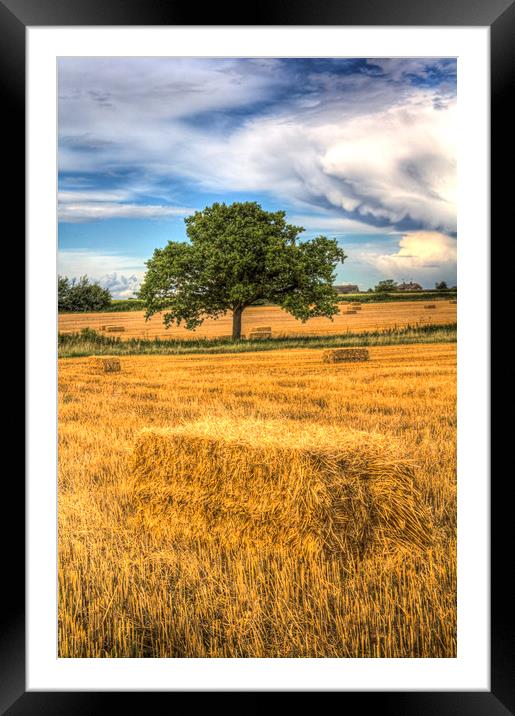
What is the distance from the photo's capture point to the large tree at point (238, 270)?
6793 mm

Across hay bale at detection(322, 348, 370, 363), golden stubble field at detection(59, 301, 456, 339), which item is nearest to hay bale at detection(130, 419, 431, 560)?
golden stubble field at detection(59, 301, 456, 339)

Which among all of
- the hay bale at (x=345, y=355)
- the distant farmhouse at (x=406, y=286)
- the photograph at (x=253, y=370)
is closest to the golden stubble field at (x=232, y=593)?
the photograph at (x=253, y=370)

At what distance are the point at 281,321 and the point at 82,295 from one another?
2997mm

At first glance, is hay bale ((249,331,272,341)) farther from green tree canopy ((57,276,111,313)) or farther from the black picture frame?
the black picture frame

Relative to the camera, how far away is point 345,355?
7961mm

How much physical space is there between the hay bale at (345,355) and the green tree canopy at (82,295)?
3.25m

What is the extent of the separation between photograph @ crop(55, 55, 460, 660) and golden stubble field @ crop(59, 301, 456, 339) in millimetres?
36

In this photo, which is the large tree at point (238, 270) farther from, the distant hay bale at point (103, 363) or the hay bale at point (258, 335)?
the distant hay bale at point (103, 363)

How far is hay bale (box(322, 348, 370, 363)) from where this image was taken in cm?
786

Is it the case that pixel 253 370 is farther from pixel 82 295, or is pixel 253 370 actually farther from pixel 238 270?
pixel 82 295

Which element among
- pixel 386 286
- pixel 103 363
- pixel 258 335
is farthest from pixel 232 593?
pixel 103 363
